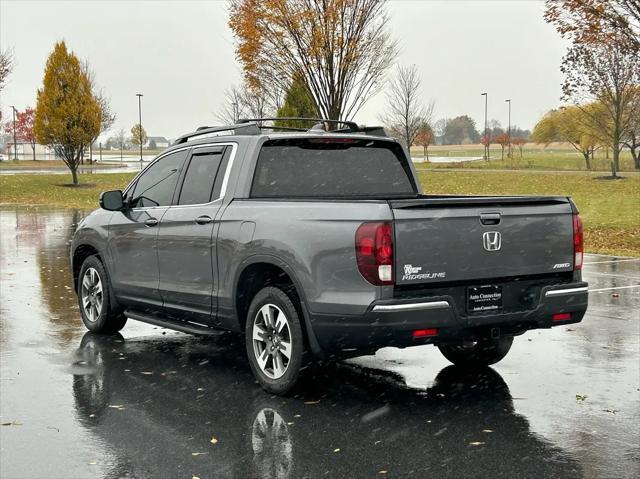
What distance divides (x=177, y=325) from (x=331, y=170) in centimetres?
183

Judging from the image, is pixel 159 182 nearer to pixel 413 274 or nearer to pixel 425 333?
pixel 413 274

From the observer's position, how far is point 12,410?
231 inches

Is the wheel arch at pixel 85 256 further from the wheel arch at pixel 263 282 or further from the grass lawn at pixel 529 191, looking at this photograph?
the grass lawn at pixel 529 191

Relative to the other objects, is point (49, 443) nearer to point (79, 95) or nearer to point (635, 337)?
point (635, 337)

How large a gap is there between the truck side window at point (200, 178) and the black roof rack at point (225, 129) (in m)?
0.24

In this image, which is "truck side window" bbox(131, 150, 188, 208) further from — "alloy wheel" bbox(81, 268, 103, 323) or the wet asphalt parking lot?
the wet asphalt parking lot

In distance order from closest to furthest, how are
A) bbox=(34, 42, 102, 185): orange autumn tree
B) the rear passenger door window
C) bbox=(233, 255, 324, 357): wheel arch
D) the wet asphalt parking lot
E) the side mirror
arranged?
1. the wet asphalt parking lot
2. bbox=(233, 255, 324, 357): wheel arch
3. the rear passenger door window
4. the side mirror
5. bbox=(34, 42, 102, 185): orange autumn tree

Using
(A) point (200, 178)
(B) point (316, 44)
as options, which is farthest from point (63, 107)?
(A) point (200, 178)

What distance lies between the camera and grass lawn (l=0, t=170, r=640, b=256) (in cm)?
2067

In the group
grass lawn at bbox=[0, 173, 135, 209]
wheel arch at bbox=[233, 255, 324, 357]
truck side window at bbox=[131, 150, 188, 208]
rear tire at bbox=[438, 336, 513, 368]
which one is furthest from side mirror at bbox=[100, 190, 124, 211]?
grass lawn at bbox=[0, 173, 135, 209]

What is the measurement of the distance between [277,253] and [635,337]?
4.18 meters

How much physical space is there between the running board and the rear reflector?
6.34 ft

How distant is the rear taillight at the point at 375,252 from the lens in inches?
213

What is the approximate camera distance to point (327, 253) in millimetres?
5684
